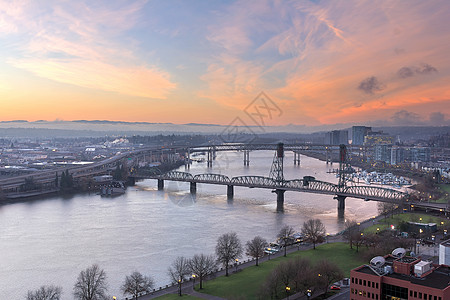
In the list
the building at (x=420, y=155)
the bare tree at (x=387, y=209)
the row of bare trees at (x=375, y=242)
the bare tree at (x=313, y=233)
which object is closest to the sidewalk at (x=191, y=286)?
the bare tree at (x=313, y=233)

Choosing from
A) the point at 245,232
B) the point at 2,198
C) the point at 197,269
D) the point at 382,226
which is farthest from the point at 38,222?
the point at 382,226

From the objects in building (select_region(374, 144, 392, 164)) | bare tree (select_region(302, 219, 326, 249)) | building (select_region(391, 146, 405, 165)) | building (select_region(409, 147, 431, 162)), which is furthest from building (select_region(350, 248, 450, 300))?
building (select_region(409, 147, 431, 162))

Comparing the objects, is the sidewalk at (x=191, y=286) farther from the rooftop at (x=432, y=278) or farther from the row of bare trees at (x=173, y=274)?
the rooftop at (x=432, y=278)

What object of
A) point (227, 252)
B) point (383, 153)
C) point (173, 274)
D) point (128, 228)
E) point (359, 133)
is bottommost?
point (128, 228)

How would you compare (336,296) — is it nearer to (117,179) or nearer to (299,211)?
(299,211)

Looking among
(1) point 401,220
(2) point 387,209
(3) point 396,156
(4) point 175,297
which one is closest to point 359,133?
(3) point 396,156

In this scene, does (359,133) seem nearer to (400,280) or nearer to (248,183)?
(248,183)

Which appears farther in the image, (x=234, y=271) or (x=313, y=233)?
(x=313, y=233)

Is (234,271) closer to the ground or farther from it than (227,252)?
closer to the ground
